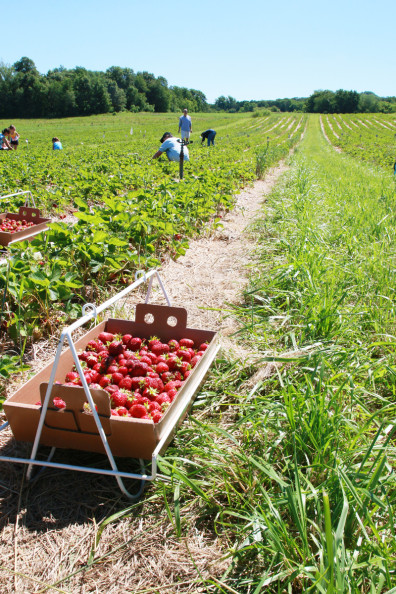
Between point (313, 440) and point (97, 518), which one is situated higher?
point (313, 440)

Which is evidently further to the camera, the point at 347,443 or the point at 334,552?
the point at 347,443

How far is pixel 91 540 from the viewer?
1.70m

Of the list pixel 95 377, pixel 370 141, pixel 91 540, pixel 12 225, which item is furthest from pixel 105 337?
pixel 370 141

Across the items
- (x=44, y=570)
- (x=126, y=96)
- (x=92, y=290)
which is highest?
(x=126, y=96)

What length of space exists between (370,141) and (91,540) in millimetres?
34558

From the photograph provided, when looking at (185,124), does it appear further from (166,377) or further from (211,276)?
(166,377)

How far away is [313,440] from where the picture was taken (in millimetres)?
1690

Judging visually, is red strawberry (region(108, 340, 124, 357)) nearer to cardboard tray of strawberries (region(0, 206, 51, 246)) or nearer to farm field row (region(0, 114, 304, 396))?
farm field row (region(0, 114, 304, 396))

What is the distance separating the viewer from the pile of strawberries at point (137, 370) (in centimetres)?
210

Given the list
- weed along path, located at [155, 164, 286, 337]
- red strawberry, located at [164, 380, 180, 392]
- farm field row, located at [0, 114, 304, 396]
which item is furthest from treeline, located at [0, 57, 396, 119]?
red strawberry, located at [164, 380, 180, 392]

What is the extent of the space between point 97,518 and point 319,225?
4.26 m

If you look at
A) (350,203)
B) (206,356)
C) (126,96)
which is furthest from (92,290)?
(126,96)

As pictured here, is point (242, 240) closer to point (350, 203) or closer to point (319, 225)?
point (319, 225)

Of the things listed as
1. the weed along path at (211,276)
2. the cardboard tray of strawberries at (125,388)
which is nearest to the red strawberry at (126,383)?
the cardboard tray of strawberries at (125,388)
